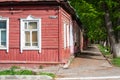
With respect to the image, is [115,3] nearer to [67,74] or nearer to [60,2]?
[60,2]

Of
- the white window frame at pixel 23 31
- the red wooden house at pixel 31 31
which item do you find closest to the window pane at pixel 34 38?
the red wooden house at pixel 31 31

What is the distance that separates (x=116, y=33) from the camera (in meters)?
32.4

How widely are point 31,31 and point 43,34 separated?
0.78 meters

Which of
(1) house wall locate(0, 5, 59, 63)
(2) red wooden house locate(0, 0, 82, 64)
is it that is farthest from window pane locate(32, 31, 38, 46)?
(1) house wall locate(0, 5, 59, 63)

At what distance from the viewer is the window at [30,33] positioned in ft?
76.3

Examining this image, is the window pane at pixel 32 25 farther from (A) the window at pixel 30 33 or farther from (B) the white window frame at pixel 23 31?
(B) the white window frame at pixel 23 31

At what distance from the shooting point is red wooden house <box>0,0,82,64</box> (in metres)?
23.1

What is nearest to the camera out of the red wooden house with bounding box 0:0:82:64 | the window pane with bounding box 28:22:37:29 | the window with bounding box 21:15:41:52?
the red wooden house with bounding box 0:0:82:64

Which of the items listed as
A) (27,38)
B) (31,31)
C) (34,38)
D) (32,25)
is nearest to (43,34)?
(34,38)

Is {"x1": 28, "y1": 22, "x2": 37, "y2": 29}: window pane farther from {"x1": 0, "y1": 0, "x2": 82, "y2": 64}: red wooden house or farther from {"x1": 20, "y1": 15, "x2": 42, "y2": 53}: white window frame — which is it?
{"x1": 20, "y1": 15, "x2": 42, "y2": 53}: white window frame

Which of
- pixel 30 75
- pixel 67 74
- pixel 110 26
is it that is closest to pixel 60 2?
pixel 67 74

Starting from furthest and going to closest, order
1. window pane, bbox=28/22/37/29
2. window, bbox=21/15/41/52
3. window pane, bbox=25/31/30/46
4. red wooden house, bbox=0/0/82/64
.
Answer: window pane, bbox=25/31/30/46
window pane, bbox=28/22/37/29
window, bbox=21/15/41/52
red wooden house, bbox=0/0/82/64

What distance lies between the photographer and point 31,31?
23438 mm

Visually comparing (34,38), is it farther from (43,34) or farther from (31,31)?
(43,34)
